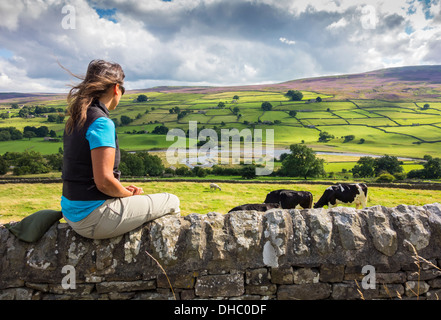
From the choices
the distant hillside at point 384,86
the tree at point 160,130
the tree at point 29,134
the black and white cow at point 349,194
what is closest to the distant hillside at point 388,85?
the distant hillside at point 384,86

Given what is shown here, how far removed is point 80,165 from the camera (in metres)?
3.04

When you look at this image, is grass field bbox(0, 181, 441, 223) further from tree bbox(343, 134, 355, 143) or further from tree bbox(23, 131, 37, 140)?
tree bbox(23, 131, 37, 140)

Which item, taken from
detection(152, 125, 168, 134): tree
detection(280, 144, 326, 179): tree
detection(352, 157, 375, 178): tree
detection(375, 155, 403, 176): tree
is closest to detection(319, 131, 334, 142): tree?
detection(375, 155, 403, 176): tree

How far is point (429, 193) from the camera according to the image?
2362 cm

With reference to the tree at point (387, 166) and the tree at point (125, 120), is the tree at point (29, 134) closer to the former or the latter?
the tree at point (125, 120)

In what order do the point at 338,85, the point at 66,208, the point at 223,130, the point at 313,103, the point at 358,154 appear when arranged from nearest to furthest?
the point at 66,208 → the point at 358,154 → the point at 223,130 → the point at 313,103 → the point at 338,85

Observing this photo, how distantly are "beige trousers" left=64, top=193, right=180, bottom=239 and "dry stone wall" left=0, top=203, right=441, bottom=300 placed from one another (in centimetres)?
14

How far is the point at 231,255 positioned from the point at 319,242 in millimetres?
1003

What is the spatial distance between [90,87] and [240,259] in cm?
248

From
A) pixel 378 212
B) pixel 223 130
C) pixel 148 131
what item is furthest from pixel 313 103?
pixel 378 212

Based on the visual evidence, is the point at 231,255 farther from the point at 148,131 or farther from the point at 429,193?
the point at 148,131

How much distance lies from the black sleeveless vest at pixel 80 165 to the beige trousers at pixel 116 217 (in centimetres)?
15

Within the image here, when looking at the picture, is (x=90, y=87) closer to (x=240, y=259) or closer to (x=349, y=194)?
(x=240, y=259)

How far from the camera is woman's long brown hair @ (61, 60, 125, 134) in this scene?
9.96 feet
